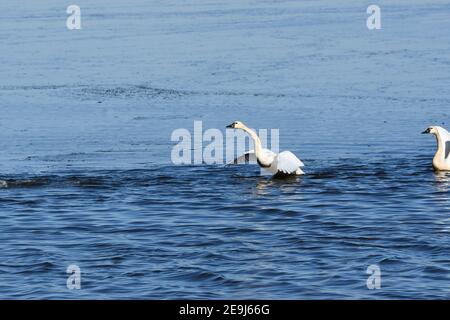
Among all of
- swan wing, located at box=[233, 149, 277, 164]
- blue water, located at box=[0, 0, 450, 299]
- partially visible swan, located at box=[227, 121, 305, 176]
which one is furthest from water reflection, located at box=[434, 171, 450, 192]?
swan wing, located at box=[233, 149, 277, 164]

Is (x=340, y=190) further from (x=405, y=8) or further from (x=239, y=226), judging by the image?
(x=405, y=8)

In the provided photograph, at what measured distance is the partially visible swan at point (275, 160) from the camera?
17.8 m

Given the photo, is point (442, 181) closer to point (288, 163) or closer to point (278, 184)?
point (288, 163)

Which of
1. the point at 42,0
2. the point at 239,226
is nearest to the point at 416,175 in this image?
the point at 239,226

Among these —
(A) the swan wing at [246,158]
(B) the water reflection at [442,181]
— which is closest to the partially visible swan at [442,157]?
(B) the water reflection at [442,181]

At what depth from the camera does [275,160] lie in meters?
18.3

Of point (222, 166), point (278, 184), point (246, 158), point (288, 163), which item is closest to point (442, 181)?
point (288, 163)

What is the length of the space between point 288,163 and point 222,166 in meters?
1.42

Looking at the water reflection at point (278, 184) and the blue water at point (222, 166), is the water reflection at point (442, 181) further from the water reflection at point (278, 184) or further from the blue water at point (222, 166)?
the water reflection at point (278, 184)

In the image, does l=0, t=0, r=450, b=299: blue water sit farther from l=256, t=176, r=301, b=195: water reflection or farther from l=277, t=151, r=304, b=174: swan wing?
l=277, t=151, r=304, b=174: swan wing

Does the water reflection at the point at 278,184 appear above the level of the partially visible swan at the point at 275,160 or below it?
below

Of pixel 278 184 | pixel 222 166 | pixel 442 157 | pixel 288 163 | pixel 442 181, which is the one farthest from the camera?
pixel 222 166

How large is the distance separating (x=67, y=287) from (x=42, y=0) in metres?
28.3

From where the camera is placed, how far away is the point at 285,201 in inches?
661
